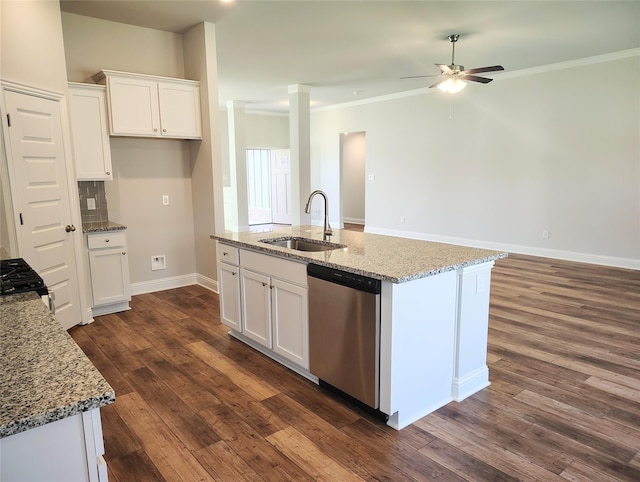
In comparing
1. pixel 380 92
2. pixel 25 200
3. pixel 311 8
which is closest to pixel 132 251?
pixel 25 200

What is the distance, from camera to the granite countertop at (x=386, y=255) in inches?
85.2

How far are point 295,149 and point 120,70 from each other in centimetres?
355

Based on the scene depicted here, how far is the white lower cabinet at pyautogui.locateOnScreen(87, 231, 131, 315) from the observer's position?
400 cm

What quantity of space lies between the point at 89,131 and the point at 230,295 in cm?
223

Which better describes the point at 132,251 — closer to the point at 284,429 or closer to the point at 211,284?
the point at 211,284

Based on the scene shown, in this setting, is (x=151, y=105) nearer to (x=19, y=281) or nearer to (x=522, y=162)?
(x=19, y=281)

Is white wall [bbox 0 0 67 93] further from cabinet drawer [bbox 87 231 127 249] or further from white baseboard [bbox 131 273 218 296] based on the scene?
white baseboard [bbox 131 273 218 296]

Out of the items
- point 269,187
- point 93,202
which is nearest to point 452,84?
point 93,202

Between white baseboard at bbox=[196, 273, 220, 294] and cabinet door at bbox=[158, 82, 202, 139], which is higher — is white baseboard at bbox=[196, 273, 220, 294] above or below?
below

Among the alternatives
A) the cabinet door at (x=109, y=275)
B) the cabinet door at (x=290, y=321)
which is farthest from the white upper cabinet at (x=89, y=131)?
the cabinet door at (x=290, y=321)

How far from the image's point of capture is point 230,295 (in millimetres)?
3434

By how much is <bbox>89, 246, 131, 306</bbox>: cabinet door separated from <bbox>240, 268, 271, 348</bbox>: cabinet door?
1635mm

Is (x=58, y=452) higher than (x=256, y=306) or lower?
higher

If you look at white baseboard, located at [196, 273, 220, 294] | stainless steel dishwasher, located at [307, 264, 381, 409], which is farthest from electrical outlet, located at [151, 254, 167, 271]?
stainless steel dishwasher, located at [307, 264, 381, 409]
